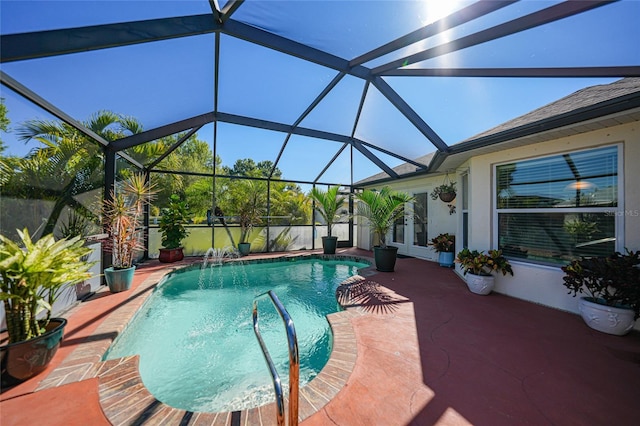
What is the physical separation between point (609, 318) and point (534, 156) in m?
2.91

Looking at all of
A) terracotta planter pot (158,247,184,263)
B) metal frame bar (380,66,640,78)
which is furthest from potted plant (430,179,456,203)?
terracotta planter pot (158,247,184,263)

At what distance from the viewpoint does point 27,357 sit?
7.24 ft

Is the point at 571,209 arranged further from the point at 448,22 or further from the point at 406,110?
the point at 448,22

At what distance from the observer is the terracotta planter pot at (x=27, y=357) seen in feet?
6.92

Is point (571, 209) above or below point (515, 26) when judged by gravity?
below

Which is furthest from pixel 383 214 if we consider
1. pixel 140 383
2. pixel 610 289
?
pixel 140 383

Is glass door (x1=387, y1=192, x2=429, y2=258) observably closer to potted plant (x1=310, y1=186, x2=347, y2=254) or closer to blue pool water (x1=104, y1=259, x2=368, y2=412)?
potted plant (x1=310, y1=186, x2=347, y2=254)

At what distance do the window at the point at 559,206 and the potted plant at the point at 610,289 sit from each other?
0.62 metres

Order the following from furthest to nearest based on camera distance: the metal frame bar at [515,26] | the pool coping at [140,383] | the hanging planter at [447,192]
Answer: the hanging planter at [447,192] < the metal frame bar at [515,26] < the pool coping at [140,383]

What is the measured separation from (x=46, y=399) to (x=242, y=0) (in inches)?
190

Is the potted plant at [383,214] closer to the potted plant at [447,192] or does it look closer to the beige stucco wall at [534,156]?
the potted plant at [447,192]

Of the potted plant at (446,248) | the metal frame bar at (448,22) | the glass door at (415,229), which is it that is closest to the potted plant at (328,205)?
the glass door at (415,229)

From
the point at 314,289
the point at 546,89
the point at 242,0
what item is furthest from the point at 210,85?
the point at 546,89

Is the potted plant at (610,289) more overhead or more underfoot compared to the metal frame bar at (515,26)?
more underfoot
